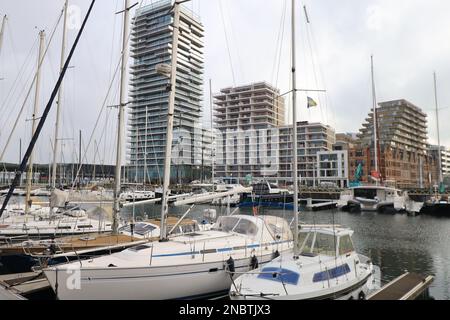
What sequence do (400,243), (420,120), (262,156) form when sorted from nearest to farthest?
(400,243) < (262,156) < (420,120)

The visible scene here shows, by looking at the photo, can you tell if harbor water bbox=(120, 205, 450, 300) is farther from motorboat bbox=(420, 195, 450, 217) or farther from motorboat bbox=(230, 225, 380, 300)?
motorboat bbox=(420, 195, 450, 217)

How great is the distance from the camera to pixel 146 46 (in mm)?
161250

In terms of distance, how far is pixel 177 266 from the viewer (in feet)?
37.1

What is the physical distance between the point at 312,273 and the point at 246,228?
491 centimetres

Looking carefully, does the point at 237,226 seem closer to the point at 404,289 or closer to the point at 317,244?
the point at 317,244

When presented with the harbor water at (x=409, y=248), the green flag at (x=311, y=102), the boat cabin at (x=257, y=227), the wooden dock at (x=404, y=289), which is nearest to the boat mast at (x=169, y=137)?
the boat cabin at (x=257, y=227)

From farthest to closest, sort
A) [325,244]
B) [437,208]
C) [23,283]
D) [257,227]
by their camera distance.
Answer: [437,208] → [257,227] → [325,244] → [23,283]

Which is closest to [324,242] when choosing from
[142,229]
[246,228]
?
[246,228]

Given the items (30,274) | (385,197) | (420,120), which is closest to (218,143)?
(385,197)

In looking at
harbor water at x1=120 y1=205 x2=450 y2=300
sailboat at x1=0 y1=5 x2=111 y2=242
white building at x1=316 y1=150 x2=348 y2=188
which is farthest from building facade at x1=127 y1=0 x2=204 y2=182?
sailboat at x1=0 y1=5 x2=111 y2=242

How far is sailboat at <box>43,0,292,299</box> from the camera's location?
10.2 metres

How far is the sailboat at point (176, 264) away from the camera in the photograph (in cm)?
1024
